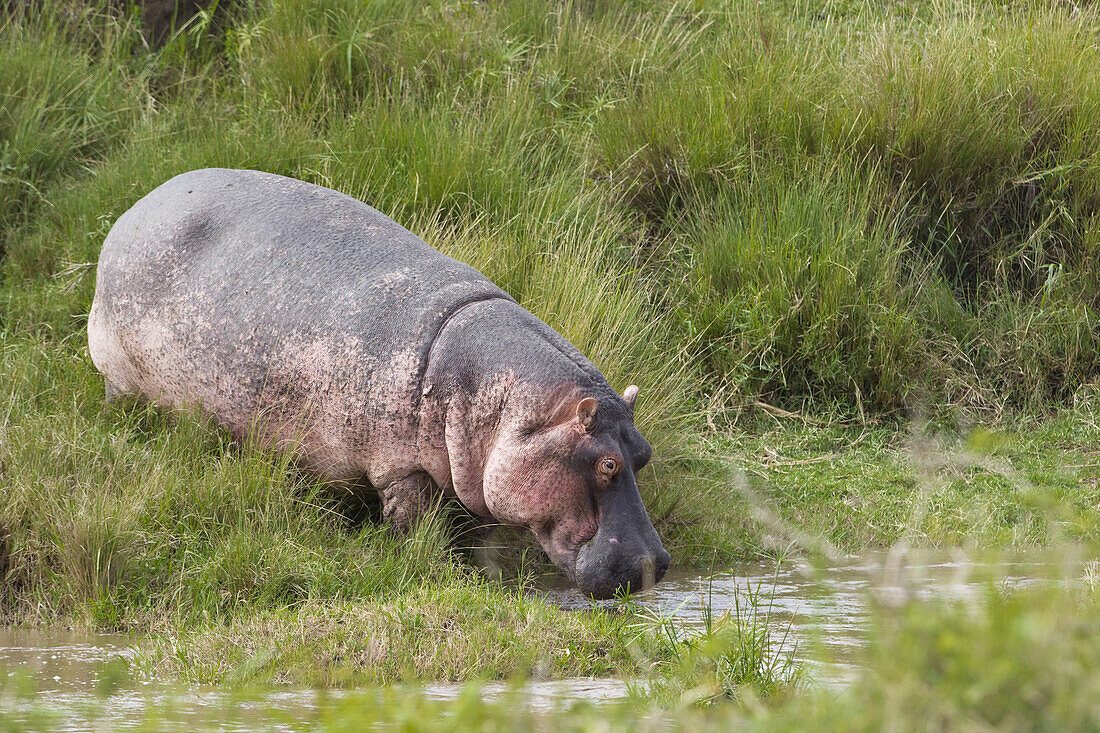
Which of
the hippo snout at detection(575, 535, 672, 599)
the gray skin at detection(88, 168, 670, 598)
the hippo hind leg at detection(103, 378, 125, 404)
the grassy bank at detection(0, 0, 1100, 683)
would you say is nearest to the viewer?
the hippo snout at detection(575, 535, 672, 599)

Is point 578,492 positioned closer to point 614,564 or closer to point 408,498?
point 614,564

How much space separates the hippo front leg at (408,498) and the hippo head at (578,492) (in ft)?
1.23

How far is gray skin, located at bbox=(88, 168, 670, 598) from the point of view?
434 centimetres

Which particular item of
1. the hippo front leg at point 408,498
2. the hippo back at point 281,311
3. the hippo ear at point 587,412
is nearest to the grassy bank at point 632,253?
the hippo front leg at point 408,498

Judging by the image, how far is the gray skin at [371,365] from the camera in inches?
171

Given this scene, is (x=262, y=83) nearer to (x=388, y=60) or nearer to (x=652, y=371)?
(x=388, y=60)

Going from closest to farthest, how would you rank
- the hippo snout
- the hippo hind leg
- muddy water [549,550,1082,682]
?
muddy water [549,550,1082,682], the hippo snout, the hippo hind leg

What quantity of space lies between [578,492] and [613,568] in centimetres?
29

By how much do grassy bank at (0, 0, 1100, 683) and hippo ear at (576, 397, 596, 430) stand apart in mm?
641

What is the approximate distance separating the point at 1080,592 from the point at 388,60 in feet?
21.8

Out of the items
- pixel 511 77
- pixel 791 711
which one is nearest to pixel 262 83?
pixel 511 77

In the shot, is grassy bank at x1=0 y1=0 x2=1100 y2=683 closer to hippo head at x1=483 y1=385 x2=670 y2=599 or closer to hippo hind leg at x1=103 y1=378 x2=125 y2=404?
hippo hind leg at x1=103 y1=378 x2=125 y2=404

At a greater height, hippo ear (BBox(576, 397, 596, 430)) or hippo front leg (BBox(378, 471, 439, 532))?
hippo ear (BBox(576, 397, 596, 430))

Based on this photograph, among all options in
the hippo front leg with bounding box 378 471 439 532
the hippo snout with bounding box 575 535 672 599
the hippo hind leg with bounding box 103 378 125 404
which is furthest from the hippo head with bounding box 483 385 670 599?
the hippo hind leg with bounding box 103 378 125 404
